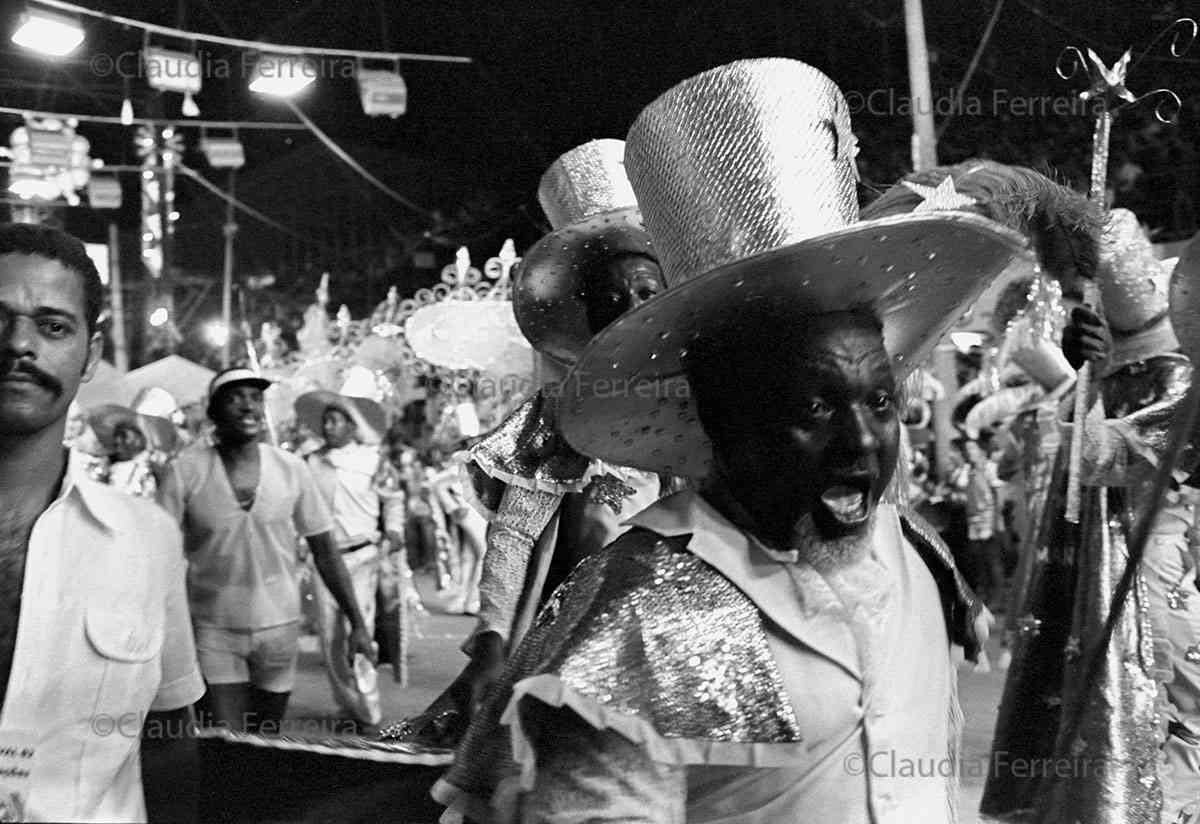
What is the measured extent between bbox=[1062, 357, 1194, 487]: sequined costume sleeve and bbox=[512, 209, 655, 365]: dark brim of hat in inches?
80.8

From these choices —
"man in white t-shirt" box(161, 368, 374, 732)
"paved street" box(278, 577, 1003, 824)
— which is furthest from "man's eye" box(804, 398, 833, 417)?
"man in white t-shirt" box(161, 368, 374, 732)

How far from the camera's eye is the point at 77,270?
2734 millimetres

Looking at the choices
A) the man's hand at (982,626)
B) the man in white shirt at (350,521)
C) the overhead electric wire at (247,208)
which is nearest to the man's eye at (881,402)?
the man's hand at (982,626)

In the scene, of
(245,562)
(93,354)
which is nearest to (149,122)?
(245,562)

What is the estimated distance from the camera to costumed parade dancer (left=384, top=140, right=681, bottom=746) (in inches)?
176

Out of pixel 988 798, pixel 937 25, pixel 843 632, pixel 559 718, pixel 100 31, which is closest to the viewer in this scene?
pixel 559 718

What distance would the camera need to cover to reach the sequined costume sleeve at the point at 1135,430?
5.63 meters

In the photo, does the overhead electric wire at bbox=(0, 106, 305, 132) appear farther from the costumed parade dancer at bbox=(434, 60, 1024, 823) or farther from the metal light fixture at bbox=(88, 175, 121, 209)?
the costumed parade dancer at bbox=(434, 60, 1024, 823)

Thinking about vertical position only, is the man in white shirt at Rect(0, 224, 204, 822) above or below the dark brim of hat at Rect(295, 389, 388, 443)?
below

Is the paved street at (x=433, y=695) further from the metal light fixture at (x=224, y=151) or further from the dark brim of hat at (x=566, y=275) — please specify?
the metal light fixture at (x=224, y=151)

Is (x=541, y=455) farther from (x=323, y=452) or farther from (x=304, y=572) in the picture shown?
(x=304, y=572)

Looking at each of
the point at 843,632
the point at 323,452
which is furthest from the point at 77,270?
the point at 323,452

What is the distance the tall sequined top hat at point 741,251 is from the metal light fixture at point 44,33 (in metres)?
8.53

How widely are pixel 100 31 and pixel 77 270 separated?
1141 cm
